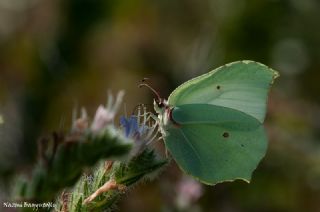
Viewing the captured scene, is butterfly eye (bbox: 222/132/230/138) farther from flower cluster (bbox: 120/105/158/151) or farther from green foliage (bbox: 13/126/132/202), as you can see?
green foliage (bbox: 13/126/132/202)

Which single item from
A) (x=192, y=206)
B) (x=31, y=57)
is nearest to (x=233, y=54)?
(x=31, y=57)

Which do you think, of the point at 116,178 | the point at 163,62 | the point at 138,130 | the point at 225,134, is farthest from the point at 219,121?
the point at 163,62

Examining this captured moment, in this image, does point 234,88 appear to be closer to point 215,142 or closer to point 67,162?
point 215,142

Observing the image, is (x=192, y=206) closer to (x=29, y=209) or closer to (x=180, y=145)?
(x=180, y=145)

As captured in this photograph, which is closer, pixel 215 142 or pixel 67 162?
pixel 67 162

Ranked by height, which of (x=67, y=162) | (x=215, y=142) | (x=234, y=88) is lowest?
(x=215, y=142)

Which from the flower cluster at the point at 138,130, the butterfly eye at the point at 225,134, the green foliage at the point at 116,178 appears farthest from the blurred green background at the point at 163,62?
the green foliage at the point at 116,178

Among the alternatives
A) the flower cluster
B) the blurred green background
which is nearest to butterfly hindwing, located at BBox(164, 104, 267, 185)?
the flower cluster

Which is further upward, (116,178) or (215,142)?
(116,178)
